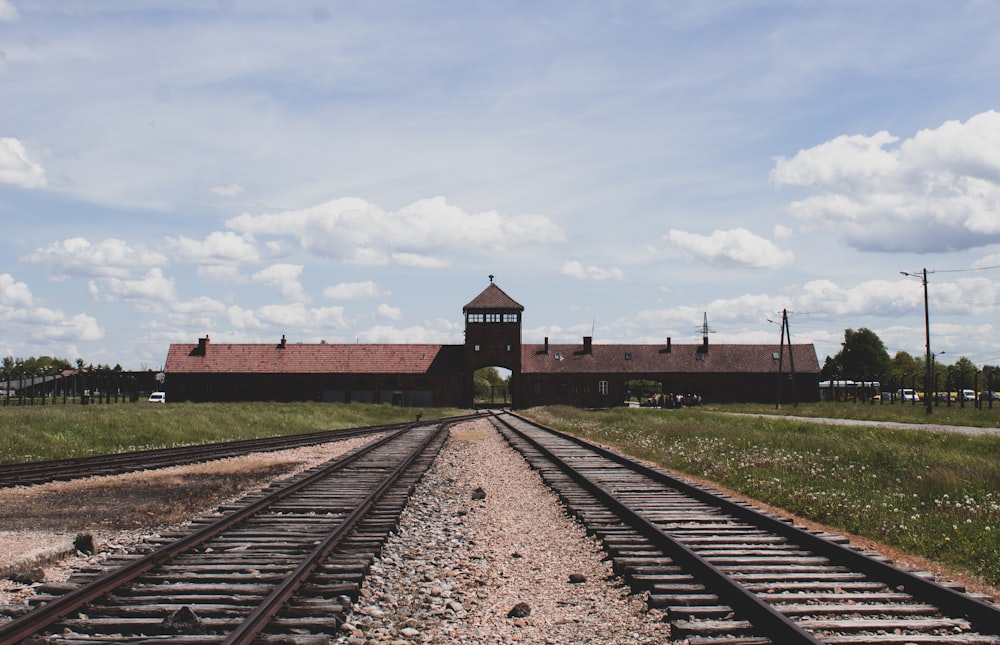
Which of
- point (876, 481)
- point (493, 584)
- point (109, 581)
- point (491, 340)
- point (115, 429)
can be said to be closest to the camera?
point (109, 581)

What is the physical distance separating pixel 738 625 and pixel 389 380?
213 feet

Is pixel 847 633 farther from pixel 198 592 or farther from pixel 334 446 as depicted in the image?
pixel 334 446

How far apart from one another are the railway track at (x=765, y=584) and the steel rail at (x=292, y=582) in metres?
2.75

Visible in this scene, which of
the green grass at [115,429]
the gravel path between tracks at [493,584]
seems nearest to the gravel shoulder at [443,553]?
the gravel path between tracks at [493,584]

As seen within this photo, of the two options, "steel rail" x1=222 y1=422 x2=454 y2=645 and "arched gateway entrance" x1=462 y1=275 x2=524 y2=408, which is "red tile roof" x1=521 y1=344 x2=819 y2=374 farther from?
"steel rail" x1=222 y1=422 x2=454 y2=645

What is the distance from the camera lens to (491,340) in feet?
233

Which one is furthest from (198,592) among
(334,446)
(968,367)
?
(968,367)

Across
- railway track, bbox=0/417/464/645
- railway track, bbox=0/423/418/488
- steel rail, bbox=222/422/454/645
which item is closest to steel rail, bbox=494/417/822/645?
railway track, bbox=0/417/464/645

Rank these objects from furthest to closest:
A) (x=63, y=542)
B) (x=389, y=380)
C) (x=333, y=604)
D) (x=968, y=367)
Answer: (x=968, y=367)
(x=389, y=380)
(x=63, y=542)
(x=333, y=604)

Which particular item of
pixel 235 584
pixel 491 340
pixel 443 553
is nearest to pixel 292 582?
pixel 235 584

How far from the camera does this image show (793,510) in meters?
11.3

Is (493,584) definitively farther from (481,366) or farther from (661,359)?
(661,359)

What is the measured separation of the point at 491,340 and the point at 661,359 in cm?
1608

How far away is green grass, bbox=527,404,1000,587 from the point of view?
890 centimetres
